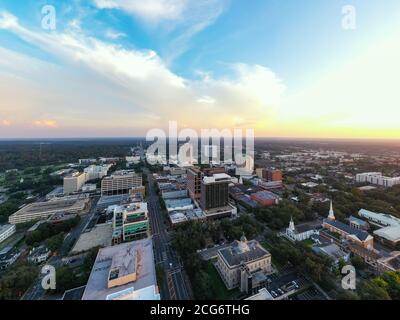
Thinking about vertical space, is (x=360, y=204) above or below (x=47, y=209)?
above

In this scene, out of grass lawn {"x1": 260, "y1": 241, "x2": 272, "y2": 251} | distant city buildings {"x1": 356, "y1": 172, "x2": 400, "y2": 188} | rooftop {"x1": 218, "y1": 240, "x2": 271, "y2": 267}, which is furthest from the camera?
distant city buildings {"x1": 356, "y1": 172, "x2": 400, "y2": 188}

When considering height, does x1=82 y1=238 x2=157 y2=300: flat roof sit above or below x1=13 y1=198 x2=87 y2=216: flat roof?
above

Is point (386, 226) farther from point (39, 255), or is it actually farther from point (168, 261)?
point (39, 255)

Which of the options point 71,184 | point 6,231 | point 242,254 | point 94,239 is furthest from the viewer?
point 71,184

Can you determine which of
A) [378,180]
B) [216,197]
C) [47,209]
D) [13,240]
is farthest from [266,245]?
[378,180]

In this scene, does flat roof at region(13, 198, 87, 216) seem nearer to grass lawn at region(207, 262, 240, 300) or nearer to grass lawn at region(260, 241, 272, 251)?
grass lawn at region(207, 262, 240, 300)

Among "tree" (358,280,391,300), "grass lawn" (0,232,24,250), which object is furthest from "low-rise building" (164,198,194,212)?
"tree" (358,280,391,300)

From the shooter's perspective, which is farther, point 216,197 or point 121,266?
point 216,197

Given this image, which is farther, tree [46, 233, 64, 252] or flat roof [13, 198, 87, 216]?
flat roof [13, 198, 87, 216]
